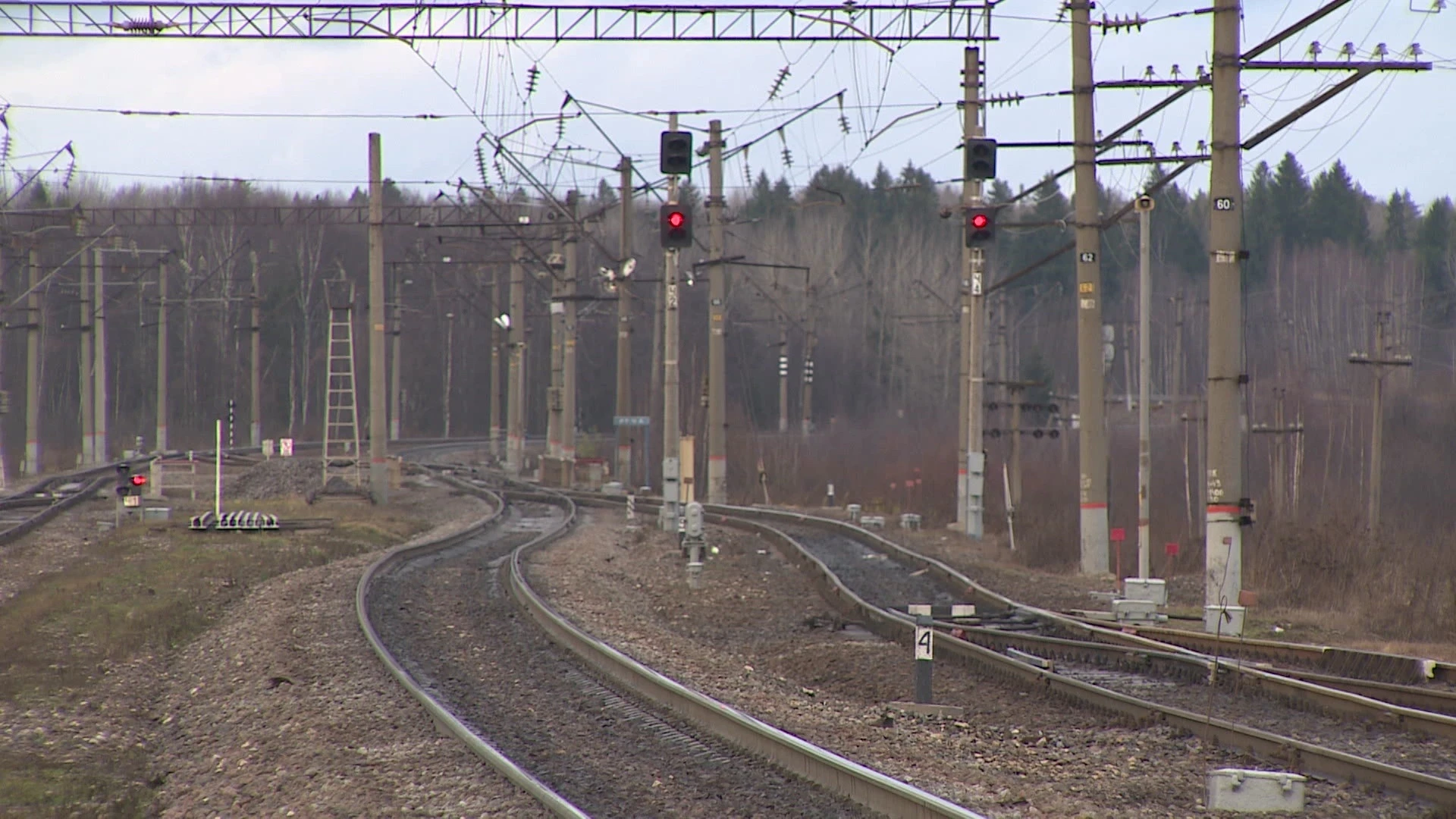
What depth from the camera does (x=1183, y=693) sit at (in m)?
12.4

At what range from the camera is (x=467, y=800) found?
8.91 meters

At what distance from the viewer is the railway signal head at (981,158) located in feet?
66.4

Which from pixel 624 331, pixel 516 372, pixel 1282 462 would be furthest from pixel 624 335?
pixel 1282 462

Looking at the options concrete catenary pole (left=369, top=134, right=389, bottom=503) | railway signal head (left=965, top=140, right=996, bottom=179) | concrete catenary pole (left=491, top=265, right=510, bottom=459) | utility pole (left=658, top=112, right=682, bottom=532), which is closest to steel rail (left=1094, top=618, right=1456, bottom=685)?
railway signal head (left=965, top=140, right=996, bottom=179)

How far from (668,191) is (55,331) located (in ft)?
270

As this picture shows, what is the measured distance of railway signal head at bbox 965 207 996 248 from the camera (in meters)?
21.1

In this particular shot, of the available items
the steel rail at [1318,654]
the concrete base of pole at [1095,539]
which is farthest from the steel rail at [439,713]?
the concrete base of pole at [1095,539]

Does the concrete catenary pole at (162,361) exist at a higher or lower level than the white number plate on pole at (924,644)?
higher

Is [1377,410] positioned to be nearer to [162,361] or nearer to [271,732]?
[271,732]

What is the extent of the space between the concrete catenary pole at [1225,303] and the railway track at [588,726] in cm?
833

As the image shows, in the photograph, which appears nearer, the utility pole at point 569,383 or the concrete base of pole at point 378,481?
the concrete base of pole at point 378,481

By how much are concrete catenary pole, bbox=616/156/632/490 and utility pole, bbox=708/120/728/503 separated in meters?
2.25

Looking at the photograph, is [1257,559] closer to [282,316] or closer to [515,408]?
[515,408]

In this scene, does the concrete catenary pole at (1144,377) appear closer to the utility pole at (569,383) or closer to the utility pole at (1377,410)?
the utility pole at (1377,410)
